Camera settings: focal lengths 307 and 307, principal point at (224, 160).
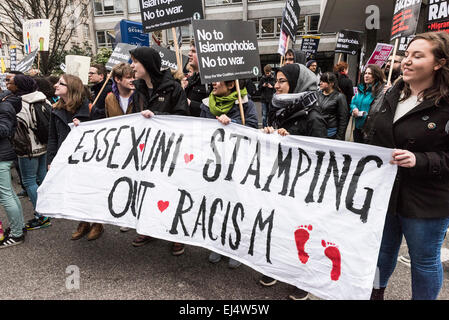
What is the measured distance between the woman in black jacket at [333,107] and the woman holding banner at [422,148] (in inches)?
108

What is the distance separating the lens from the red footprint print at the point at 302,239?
2.19m

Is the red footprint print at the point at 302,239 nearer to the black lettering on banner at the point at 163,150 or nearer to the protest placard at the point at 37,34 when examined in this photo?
the black lettering on banner at the point at 163,150

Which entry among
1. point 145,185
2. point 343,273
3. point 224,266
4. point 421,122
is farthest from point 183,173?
point 421,122

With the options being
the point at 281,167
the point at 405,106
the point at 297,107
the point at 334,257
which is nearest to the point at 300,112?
the point at 297,107

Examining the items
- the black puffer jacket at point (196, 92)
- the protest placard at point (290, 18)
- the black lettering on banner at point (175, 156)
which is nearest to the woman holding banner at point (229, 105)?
the black lettering on banner at point (175, 156)

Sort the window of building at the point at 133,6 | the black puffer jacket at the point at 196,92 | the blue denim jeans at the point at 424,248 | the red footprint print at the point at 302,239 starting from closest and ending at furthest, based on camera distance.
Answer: the blue denim jeans at the point at 424,248 < the red footprint print at the point at 302,239 < the black puffer jacket at the point at 196,92 < the window of building at the point at 133,6

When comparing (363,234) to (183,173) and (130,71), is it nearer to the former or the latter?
(183,173)

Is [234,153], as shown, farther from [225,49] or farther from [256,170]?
[225,49]

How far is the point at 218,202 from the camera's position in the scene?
2.54m

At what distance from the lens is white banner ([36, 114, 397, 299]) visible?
209cm

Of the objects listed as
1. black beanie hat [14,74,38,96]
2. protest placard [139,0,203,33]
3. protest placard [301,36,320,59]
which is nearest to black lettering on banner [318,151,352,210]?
protest placard [139,0,203,33]

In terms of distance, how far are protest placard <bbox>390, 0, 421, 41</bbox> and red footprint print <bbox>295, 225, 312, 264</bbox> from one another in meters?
2.97
